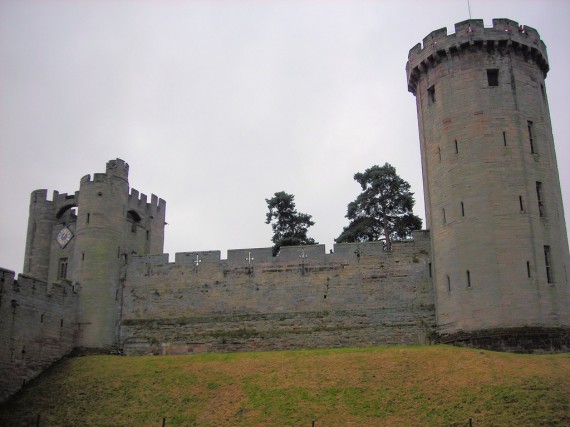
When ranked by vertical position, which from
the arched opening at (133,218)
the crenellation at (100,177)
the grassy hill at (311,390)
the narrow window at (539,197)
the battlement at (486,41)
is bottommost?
the grassy hill at (311,390)

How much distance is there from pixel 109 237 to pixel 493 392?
71.5 ft

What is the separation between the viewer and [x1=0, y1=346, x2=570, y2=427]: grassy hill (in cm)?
2330

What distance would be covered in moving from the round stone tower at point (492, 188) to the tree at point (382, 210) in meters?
13.4

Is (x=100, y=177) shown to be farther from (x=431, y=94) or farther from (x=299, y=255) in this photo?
(x=431, y=94)

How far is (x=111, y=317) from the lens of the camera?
35625mm

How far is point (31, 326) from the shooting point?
3177 centimetres

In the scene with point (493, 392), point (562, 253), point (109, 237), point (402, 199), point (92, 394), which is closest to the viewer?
point (493, 392)

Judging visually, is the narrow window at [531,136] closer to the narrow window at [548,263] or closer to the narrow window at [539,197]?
the narrow window at [539,197]

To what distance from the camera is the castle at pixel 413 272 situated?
29.7 metres

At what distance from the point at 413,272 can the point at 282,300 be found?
6.74 meters

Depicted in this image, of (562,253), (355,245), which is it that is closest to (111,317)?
(355,245)

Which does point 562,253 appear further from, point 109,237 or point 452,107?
point 109,237

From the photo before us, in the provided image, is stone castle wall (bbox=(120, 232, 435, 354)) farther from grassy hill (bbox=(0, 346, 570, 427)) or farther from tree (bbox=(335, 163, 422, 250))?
tree (bbox=(335, 163, 422, 250))

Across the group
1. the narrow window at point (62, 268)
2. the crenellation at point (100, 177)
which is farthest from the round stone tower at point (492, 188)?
the narrow window at point (62, 268)
